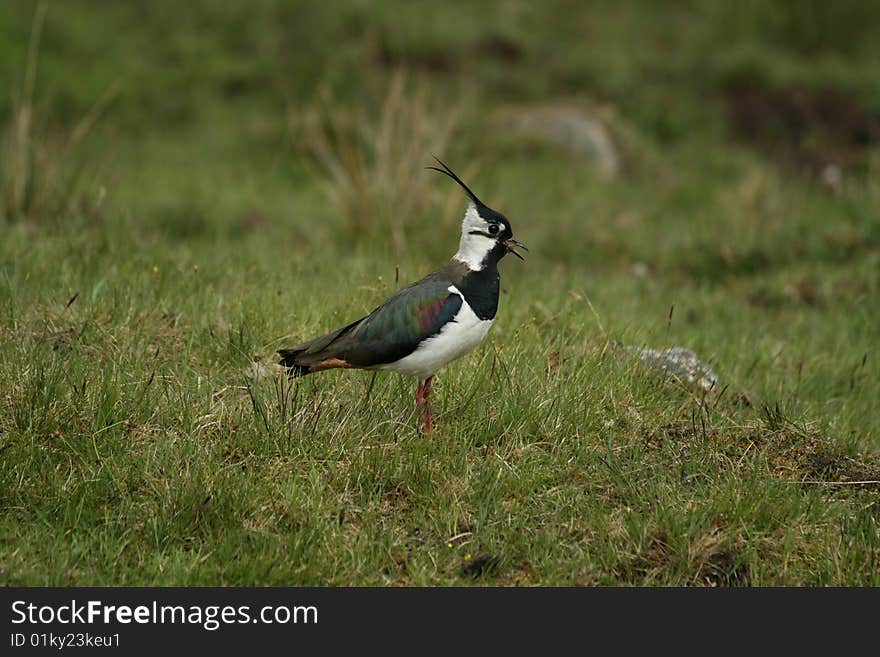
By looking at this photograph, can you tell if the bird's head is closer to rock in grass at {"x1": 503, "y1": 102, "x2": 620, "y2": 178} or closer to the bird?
the bird

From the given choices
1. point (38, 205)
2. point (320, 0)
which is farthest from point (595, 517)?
point (320, 0)

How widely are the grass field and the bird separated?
0.22 meters

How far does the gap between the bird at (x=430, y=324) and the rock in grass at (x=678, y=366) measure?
3.56 ft

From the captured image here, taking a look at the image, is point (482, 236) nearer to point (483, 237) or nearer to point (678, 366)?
point (483, 237)

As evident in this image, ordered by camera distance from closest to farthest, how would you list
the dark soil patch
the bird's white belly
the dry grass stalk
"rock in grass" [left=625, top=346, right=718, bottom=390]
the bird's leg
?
the bird's white belly, the bird's leg, "rock in grass" [left=625, top=346, right=718, bottom=390], the dry grass stalk, the dark soil patch

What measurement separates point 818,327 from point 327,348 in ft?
13.1

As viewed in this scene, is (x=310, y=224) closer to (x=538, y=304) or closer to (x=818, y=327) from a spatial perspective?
(x=538, y=304)

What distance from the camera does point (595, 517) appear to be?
14.1 feet

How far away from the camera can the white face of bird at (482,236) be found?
4.63 m

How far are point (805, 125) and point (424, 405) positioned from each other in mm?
8518

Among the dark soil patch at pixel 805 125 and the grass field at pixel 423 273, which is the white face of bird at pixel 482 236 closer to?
the grass field at pixel 423 273

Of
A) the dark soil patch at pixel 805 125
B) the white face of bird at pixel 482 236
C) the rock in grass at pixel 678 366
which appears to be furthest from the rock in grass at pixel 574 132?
the white face of bird at pixel 482 236

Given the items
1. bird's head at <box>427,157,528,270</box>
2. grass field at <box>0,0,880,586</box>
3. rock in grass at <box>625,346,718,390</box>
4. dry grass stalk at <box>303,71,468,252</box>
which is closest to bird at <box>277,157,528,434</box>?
bird's head at <box>427,157,528,270</box>

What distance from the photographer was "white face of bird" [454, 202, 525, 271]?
4.63 m
